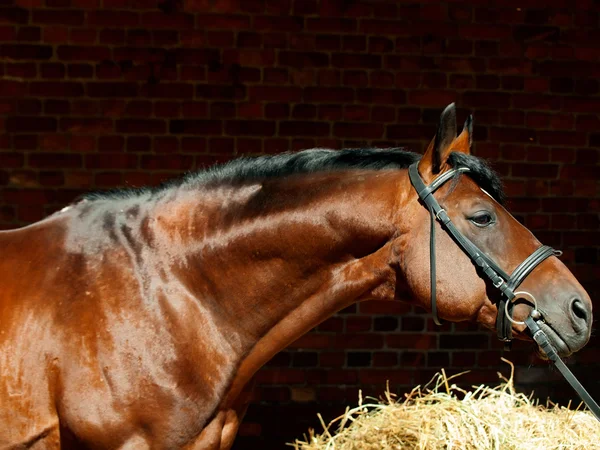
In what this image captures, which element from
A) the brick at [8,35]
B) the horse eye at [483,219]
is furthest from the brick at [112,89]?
the horse eye at [483,219]

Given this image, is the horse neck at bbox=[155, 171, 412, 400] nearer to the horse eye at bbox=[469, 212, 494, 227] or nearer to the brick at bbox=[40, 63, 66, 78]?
the horse eye at bbox=[469, 212, 494, 227]

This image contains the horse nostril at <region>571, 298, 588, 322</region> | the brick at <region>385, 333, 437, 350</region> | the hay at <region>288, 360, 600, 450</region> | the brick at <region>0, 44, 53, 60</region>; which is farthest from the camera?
the brick at <region>385, 333, 437, 350</region>

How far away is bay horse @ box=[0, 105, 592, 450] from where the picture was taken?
2.42m

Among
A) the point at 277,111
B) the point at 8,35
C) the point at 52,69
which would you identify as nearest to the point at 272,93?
the point at 277,111

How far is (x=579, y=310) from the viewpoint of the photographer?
2416 mm

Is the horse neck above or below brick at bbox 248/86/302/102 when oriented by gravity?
below

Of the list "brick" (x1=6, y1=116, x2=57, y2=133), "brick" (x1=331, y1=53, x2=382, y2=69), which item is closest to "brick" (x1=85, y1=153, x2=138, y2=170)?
"brick" (x1=6, y1=116, x2=57, y2=133)

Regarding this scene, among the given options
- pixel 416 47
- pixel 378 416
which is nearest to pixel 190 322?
pixel 378 416

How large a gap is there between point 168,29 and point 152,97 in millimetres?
417

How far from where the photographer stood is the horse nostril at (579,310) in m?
2.40

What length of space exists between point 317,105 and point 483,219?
8.07 feet

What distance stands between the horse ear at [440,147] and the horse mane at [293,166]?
0.11m

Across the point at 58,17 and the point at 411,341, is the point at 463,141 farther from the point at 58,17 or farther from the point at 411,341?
the point at 58,17

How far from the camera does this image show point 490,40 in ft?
16.0
